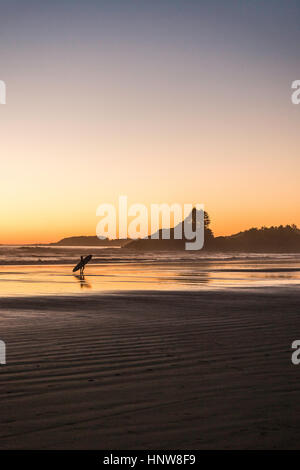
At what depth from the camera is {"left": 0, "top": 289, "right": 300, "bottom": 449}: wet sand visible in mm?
4457

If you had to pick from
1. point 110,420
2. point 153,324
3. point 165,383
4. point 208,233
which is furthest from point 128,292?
point 208,233

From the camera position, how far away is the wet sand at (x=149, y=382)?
175 inches

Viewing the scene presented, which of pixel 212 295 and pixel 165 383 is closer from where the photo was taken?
pixel 165 383

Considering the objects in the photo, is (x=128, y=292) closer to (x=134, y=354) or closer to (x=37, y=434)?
(x=134, y=354)

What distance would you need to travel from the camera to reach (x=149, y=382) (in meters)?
6.08

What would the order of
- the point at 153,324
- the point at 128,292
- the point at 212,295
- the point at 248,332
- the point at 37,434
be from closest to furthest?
the point at 37,434
the point at 248,332
the point at 153,324
the point at 212,295
the point at 128,292

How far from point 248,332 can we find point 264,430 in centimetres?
513

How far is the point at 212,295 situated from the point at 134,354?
373 inches

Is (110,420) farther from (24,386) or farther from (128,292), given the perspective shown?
(128,292)

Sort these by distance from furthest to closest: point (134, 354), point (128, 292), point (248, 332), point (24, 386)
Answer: point (128, 292)
point (248, 332)
point (134, 354)
point (24, 386)

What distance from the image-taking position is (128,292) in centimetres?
1803
